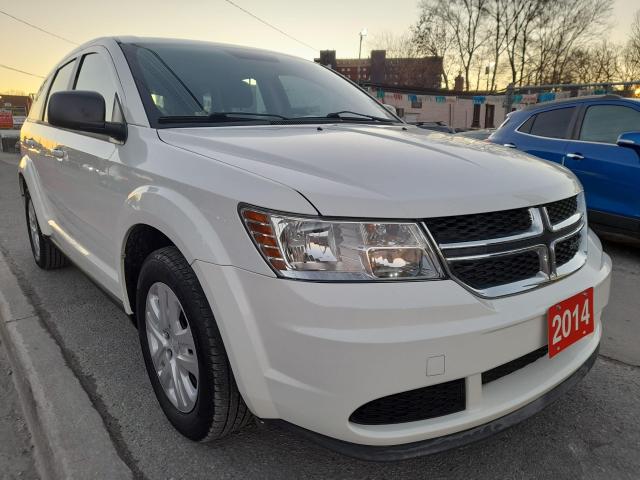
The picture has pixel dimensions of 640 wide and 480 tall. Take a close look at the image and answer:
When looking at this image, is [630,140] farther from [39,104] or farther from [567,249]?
[39,104]

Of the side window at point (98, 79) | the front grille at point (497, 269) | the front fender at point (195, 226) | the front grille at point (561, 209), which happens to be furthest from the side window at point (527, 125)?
the front fender at point (195, 226)

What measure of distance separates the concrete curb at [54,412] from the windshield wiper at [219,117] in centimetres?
130

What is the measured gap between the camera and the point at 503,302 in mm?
1466

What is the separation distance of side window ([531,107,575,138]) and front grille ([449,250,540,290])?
408 centimetres

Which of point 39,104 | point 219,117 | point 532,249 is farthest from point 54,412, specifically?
point 39,104

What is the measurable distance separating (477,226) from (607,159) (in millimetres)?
3872

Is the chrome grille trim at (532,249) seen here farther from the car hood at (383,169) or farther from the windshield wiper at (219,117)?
the windshield wiper at (219,117)

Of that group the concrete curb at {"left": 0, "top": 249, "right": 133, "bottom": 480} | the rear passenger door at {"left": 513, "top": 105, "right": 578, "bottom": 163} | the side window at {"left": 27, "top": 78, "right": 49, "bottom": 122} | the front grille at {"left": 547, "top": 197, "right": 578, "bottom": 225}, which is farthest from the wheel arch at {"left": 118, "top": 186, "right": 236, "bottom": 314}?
the rear passenger door at {"left": 513, "top": 105, "right": 578, "bottom": 163}

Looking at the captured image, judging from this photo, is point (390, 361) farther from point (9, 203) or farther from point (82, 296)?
point (9, 203)

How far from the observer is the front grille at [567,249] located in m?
1.72

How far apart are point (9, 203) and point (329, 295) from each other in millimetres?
7924

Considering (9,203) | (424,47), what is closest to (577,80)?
(424,47)

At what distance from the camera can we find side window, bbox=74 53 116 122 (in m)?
2.41

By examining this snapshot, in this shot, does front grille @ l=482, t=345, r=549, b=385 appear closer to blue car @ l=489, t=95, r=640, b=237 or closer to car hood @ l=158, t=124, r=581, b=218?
car hood @ l=158, t=124, r=581, b=218
